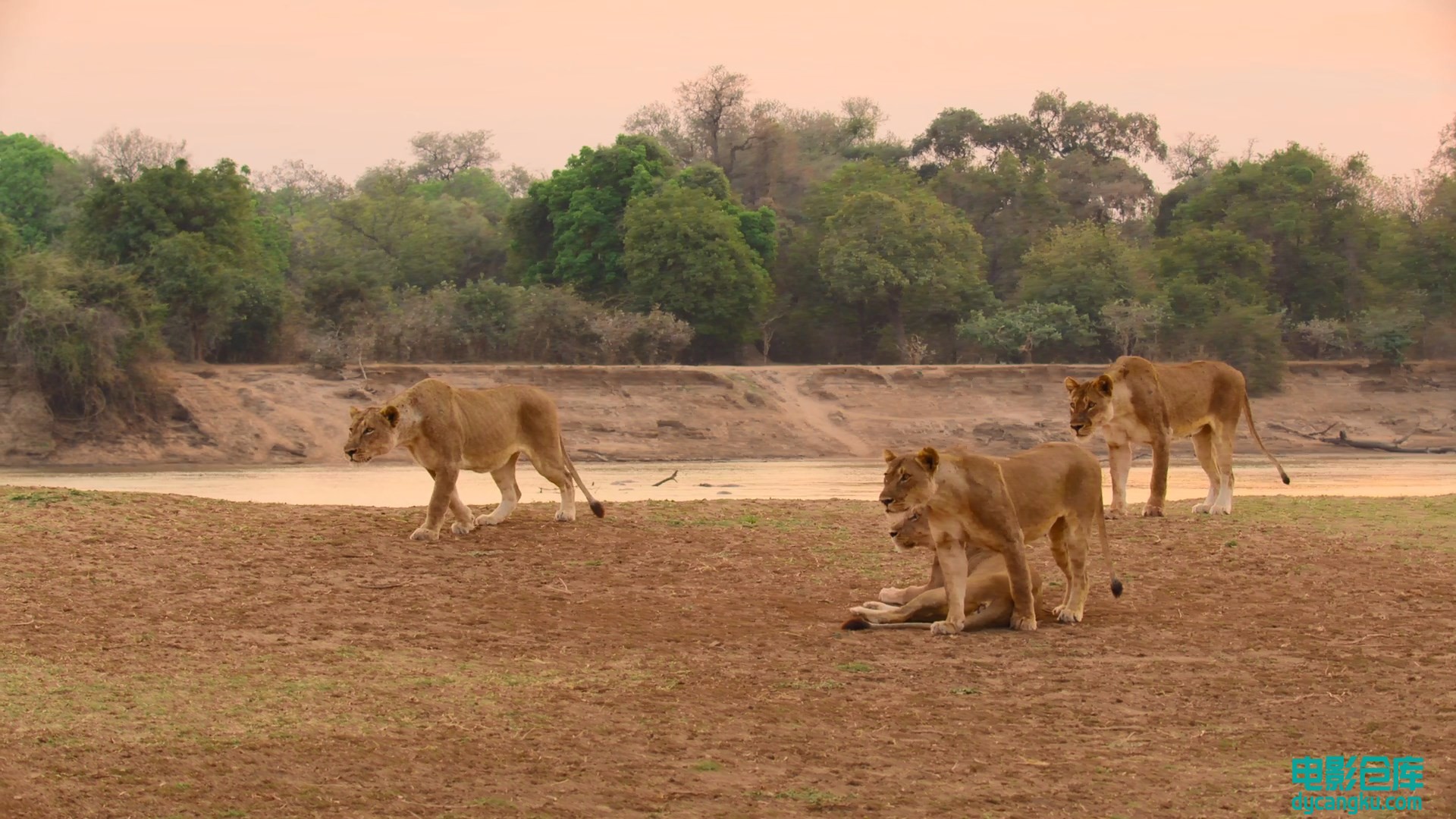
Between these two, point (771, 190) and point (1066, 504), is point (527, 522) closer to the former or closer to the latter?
point (1066, 504)

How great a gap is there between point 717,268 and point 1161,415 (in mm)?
36436

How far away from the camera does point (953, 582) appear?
1029cm

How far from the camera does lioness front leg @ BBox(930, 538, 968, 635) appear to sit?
10.2 metres

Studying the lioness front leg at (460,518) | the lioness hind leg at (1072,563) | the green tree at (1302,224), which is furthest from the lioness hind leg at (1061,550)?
the green tree at (1302,224)

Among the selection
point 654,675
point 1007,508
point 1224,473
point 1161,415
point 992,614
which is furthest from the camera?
point 1224,473

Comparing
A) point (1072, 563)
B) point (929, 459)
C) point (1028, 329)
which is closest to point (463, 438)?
point (929, 459)

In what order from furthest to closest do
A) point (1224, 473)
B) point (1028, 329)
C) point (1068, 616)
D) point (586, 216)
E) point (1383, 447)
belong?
point (586, 216) < point (1028, 329) < point (1383, 447) < point (1224, 473) < point (1068, 616)

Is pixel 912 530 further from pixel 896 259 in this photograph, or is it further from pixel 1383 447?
pixel 896 259

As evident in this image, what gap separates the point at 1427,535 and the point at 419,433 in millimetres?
9938

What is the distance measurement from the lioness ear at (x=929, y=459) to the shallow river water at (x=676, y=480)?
11.8 meters

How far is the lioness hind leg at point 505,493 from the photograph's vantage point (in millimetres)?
14852

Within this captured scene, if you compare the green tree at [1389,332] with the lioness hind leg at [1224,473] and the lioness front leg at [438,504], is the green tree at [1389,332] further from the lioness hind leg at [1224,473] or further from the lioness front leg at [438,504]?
the lioness front leg at [438,504]

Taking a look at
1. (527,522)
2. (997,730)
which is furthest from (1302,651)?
(527,522)

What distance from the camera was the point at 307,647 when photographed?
9.75 m
